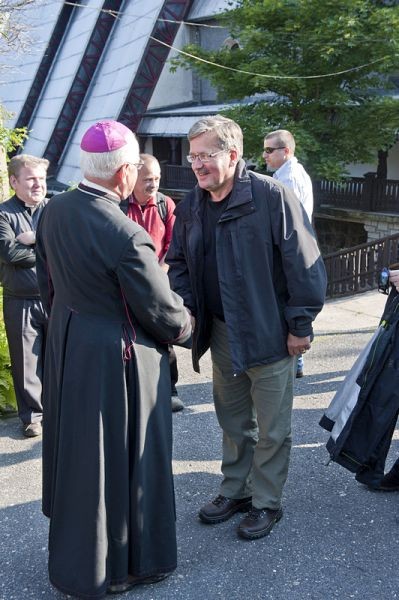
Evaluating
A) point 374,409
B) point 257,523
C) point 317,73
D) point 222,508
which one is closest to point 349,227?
point 317,73

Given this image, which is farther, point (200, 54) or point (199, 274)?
point (200, 54)

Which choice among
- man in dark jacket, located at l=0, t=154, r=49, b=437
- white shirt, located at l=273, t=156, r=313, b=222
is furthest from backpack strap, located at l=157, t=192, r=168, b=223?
white shirt, located at l=273, t=156, r=313, b=222

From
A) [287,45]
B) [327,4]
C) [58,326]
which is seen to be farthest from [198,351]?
[287,45]

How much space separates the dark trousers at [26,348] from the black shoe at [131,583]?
1.88m

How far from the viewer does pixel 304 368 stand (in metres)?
5.52

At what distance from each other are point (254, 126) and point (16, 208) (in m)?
10.4

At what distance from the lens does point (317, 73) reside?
44.1 ft

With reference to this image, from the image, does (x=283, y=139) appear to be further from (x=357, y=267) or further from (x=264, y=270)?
(x=357, y=267)

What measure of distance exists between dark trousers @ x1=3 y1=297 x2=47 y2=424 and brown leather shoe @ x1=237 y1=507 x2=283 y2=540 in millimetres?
1883

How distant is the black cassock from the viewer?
2.34 meters

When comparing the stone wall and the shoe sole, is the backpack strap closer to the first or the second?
the shoe sole

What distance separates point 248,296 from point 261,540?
4.00 feet

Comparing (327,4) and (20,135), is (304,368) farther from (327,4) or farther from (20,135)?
(327,4)

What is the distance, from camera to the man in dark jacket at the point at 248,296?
275 cm
